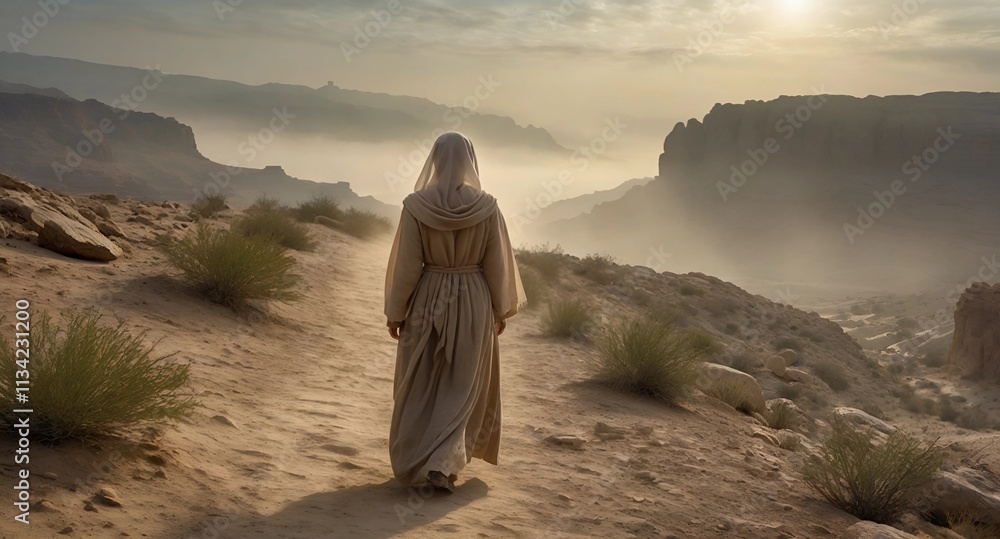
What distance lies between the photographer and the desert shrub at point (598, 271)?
20234 mm

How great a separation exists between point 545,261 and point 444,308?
48.9 ft

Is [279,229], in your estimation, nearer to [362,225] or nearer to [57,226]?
[57,226]

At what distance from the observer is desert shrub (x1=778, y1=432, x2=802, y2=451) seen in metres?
7.41

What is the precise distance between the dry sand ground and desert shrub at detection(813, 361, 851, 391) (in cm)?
1273

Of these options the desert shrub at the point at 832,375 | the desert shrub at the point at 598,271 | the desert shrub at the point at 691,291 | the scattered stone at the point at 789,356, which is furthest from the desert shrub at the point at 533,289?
the desert shrub at the point at 832,375

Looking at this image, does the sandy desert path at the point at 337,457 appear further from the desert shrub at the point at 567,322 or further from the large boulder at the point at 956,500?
the desert shrub at the point at 567,322

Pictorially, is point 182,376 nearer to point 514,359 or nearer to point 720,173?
point 514,359

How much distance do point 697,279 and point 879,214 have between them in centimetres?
8428

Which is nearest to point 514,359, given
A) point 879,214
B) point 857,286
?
point 857,286

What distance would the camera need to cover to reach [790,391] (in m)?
16.3

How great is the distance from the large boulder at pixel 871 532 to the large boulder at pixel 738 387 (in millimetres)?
4169

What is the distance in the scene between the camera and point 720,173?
124 metres

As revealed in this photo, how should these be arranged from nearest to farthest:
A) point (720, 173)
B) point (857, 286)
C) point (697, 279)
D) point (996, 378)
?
point (697, 279), point (996, 378), point (857, 286), point (720, 173)

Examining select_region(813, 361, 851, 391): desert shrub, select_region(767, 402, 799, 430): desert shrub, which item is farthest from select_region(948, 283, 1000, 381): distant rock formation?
select_region(767, 402, 799, 430): desert shrub
